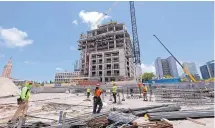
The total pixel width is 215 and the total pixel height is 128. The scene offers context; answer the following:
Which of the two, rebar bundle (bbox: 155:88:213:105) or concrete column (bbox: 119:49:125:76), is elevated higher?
concrete column (bbox: 119:49:125:76)

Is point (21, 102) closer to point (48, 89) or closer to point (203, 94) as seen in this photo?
point (203, 94)

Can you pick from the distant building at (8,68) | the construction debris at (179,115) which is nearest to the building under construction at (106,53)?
the distant building at (8,68)

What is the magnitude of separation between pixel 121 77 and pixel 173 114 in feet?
193

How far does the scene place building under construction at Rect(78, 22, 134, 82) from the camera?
2771 inches

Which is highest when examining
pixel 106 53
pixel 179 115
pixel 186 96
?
pixel 106 53

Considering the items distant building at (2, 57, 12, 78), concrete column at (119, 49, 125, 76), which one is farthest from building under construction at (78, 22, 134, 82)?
distant building at (2, 57, 12, 78)

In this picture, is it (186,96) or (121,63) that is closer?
(186,96)

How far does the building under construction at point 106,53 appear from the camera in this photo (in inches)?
2771

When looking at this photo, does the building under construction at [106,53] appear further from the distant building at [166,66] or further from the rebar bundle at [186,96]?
the distant building at [166,66]

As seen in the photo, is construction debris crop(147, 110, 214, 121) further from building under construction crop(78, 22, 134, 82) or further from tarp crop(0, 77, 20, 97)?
building under construction crop(78, 22, 134, 82)

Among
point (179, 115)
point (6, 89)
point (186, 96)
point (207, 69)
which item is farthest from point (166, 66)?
point (179, 115)

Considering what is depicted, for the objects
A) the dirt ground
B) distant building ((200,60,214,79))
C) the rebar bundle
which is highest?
distant building ((200,60,214,79))

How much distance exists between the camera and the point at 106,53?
74.1m

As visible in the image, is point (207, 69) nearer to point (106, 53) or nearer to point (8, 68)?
point (106, 53)
